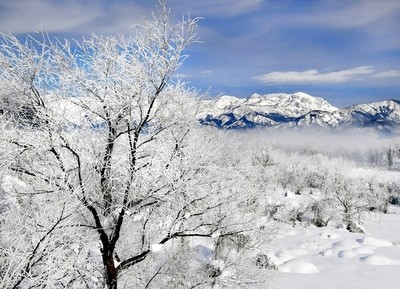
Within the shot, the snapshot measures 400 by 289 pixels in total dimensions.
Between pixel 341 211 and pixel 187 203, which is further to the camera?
pixel 341 211

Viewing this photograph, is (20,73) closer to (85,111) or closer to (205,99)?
(85,111)

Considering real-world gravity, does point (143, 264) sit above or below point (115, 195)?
below

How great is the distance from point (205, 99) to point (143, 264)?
19.7ft

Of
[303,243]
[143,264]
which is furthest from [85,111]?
[303,243]

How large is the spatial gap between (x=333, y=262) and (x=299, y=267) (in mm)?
2489

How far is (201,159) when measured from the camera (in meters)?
8.10

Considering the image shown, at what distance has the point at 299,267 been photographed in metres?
19.9

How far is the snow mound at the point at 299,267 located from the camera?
64.2 feet

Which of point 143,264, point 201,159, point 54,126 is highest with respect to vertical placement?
point 54,126

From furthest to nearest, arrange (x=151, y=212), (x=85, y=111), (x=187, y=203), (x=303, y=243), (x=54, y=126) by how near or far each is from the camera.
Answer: (x=303, y=243) → (x=151, y=212) → (x=187, y=203) → (x=85, y=111) → (x=54, y=126)

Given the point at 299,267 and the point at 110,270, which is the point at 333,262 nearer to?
the point at 299,267

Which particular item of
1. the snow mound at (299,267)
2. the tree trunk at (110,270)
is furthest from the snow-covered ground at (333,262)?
the tree trunk at (110,270)

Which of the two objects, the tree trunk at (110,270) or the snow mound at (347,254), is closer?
the tree trunk at (110,270)

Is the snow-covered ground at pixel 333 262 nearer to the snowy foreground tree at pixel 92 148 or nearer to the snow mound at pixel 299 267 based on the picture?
the snow mound at pixel 299 267
